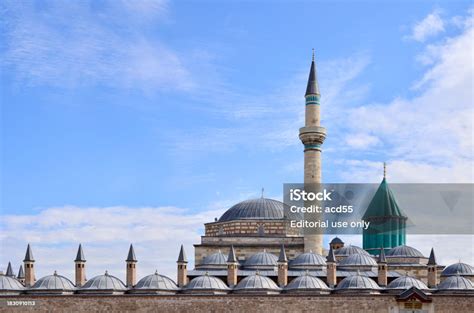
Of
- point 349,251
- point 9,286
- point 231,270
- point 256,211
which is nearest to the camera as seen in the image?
point 9,286

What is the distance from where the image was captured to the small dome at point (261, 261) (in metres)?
41.9

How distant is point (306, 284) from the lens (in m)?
36.9

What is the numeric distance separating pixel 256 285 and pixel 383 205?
1931 centimetres

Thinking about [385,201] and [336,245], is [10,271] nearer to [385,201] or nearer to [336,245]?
[336,245]

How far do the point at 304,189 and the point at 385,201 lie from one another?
32.5ft

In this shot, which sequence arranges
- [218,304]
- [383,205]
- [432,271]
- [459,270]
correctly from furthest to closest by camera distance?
[383,205]
[459,270]
[432,271]
[218,304]

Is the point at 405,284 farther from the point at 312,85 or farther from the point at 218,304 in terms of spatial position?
the point at 312,85

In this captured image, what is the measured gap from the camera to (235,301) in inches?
1422

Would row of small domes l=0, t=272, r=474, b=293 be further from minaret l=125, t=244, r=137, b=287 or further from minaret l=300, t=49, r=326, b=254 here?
minaret l=300, t=49, r=326, b=254

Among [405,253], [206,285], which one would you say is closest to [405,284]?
[405,253]

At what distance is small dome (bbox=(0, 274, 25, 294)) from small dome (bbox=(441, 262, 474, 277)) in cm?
2359

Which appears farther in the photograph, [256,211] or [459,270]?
[256,211]

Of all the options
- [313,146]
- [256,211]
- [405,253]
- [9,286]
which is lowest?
[9,286]

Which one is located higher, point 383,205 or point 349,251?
point 383,205
